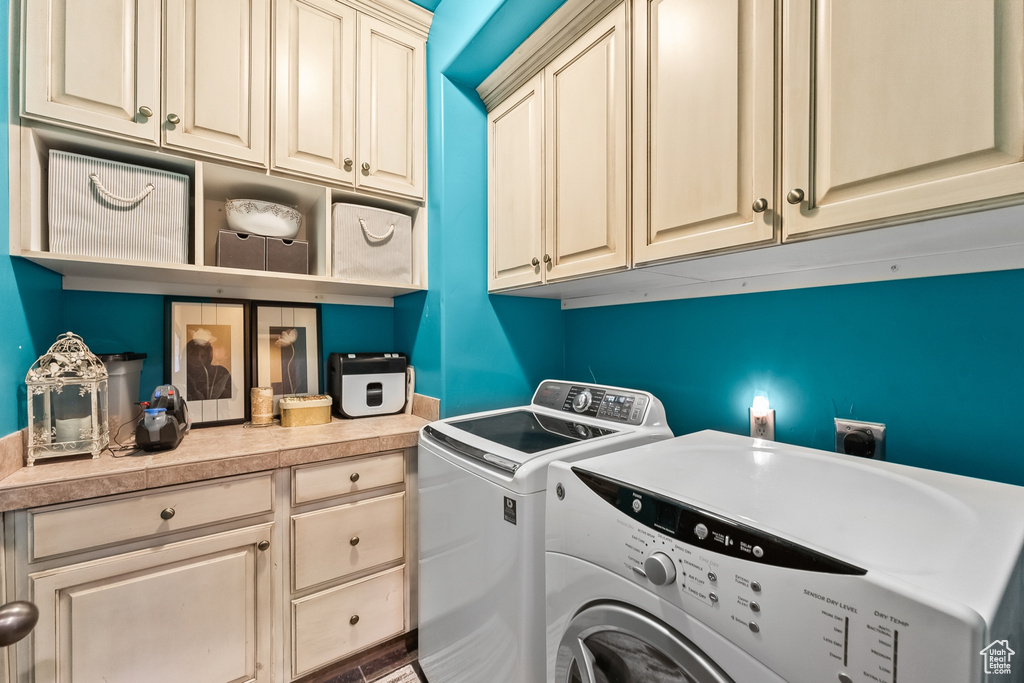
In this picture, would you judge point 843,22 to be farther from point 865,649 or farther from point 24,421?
point 24,421

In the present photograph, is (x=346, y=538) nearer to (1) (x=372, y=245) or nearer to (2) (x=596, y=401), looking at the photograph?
(2) (x=596, y=401)

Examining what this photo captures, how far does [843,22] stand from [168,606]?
2.24 metres

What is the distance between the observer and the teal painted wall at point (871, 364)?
3.02ft

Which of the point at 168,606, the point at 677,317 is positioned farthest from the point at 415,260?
the point at 168,606

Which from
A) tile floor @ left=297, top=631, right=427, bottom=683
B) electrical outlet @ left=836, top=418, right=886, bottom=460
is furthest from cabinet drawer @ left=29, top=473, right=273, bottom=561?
electrical outlet @ left=836, top=418, right=886, bottom=460

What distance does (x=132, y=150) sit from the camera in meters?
1.33

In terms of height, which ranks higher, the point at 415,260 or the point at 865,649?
the point at 415,260

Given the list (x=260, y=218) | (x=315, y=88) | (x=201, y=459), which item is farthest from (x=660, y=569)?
(x=315, y=88)

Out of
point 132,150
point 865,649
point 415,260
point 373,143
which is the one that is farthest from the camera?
point 415,260

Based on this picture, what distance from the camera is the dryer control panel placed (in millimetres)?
424

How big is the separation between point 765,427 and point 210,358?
2.16 metres

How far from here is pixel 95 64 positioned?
49.3 inches

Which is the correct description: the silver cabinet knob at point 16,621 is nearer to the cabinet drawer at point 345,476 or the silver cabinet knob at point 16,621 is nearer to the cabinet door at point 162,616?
the cabinet door at point 162,616

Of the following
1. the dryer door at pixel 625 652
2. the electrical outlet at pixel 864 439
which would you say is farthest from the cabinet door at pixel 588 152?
the dryer door at pixel 625 652
